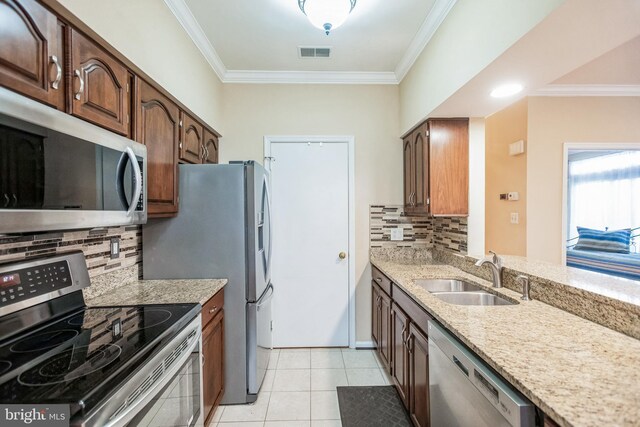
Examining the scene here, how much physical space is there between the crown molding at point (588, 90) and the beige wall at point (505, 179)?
0.82 ft

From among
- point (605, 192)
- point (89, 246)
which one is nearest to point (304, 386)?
point (89, 246)

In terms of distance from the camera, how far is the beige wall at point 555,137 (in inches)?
127

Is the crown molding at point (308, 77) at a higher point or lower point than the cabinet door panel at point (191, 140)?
higher

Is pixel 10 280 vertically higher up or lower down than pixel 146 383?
higher up

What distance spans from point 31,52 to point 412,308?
6.59 ft

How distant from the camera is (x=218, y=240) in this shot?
202cm

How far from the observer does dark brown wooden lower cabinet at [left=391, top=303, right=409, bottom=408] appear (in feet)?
6.16

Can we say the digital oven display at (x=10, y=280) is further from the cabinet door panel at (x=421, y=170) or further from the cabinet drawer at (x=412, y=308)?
the cabinet door panel at (x=421, y=170)

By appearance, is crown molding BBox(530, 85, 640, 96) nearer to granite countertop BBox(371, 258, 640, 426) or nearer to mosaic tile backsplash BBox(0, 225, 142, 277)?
granite countertop BBox(371, 258, 640, 426)

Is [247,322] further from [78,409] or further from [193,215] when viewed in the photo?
[78,409]

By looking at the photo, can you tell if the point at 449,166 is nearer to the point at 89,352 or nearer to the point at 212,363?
the point at 212,363

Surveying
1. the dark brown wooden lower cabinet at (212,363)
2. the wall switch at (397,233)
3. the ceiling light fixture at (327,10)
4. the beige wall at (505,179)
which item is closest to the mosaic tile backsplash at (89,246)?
the dark brown wooden lower cabinet at (212,363)

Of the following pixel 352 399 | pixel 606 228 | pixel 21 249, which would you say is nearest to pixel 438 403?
pixel 352 399

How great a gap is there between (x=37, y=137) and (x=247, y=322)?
155 cm
